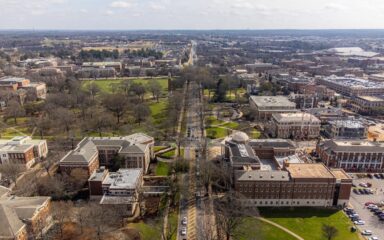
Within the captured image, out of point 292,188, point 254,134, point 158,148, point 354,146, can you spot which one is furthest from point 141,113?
point 354,146

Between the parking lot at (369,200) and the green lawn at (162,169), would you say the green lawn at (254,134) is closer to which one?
the parking lot at (369,200)

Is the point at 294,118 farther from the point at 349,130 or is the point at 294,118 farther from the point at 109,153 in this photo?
the point at 109,153

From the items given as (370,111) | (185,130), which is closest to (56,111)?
(185,130)

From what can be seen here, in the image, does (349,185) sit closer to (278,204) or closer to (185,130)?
(278,204)

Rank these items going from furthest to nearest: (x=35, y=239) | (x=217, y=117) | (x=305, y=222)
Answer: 1. (x=217, y=117)
2. (x=305, y=222)
3. (x=35, y=239)

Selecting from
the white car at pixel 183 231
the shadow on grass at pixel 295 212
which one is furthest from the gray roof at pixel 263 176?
the white car at pixel 183 231

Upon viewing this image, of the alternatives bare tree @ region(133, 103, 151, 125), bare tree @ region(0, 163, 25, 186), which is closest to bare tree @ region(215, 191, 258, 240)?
bare tree @ region(0, 163, 25, 186)

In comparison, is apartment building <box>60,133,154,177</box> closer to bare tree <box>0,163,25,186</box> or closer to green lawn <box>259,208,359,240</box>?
bare tree <box>0,163,25,186</box>
